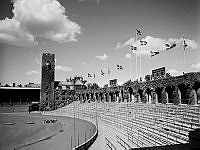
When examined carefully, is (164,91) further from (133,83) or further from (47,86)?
(47,86)

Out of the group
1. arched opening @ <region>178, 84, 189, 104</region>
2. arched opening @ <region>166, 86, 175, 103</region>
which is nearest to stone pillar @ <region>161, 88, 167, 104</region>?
arched opening @ <region>166, 86, 175, 103</region>

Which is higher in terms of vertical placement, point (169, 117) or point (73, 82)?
point (73, 82)

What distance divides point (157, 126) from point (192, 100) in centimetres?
732

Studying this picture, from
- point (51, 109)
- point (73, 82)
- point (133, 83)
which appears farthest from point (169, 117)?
point (73, 82)

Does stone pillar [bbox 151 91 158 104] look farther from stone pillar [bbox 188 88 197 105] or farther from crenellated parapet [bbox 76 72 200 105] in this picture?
stone pillar [bbox 188 88 197 105]

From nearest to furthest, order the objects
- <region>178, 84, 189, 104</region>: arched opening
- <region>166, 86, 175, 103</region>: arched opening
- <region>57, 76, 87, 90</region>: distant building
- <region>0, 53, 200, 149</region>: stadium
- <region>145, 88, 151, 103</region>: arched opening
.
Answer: <region>0, 53, 200, 149</region>: stadium < <region>178, 84, 189, 104</region>: arched opening < <region>166, 86, 175, 103</region>: arched opening < <region>145, 88, 151, 103</region>: arched opening < <region>57, 76, 87, 90</region>: distant building

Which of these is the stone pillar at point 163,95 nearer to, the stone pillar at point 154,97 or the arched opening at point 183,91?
the stone pillar at point 154,97

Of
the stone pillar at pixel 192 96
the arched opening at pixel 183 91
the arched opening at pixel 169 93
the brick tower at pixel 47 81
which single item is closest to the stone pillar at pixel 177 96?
the arched opening at pixel 183 91

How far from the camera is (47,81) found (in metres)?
62.5

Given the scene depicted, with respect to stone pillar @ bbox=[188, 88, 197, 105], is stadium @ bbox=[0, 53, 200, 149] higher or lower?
lower

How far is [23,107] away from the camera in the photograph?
62562 mm

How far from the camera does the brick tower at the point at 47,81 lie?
6106cm

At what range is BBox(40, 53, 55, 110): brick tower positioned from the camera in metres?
61.1

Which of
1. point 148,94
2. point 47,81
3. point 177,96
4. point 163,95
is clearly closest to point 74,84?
point 47,81
